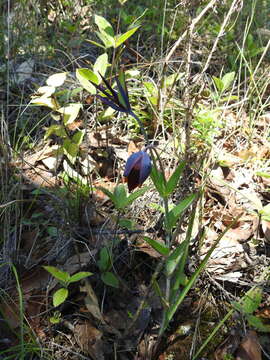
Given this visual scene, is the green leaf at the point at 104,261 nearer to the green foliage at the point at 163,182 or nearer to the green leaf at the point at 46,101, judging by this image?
the green foliage at the point at 163,182

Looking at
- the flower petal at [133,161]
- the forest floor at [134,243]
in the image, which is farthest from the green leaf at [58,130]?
the flower petal at [133,161]

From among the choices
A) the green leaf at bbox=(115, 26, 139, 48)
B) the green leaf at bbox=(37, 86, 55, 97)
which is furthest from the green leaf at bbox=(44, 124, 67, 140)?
the green leaf at bbox=(115, 26, 139, 48)

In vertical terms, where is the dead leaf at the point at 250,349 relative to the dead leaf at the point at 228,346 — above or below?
above

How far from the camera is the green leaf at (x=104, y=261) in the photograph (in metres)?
1.34

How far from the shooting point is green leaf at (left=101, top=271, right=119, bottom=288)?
1.31 metres

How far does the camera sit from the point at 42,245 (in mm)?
1510

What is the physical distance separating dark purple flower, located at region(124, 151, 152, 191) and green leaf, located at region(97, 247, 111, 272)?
42cm

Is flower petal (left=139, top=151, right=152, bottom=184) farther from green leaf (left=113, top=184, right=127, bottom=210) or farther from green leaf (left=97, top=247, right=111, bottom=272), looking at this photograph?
green leaf (left=97, top=247, right=111, bottom=272)

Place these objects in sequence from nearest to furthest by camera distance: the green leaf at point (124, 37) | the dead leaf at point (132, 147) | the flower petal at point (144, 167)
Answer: the flower petal at point (144, 167), the green leaf at point (124, 37), the dead leaf at point (132, 147)

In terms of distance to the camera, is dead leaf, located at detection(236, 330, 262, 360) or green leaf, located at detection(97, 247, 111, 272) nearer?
dead leaf, located at detection(236, 330, 262, 360)

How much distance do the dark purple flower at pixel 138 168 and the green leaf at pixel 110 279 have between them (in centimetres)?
44

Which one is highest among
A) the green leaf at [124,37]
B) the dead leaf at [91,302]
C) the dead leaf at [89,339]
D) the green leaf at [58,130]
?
the green leaf at [124,37]

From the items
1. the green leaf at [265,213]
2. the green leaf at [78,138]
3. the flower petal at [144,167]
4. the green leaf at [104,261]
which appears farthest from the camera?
the green leaf at [78,138]

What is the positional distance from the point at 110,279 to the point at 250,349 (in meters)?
0.46
